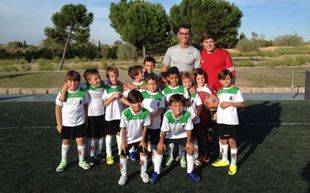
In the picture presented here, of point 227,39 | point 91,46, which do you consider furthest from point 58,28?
point 227,39

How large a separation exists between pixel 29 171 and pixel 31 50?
4027cm

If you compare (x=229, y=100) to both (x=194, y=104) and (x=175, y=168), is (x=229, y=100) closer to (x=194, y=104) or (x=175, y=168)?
(x=194, y=104)

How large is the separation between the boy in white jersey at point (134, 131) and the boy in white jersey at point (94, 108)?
87 cm

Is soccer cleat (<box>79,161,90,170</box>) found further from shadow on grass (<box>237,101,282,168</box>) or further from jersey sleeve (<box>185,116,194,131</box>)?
shadow on grass (<box>237,101,282,168</box>)

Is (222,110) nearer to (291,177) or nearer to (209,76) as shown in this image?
(209,76)

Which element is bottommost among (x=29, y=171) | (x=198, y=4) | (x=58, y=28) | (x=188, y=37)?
(x=29, y=171)

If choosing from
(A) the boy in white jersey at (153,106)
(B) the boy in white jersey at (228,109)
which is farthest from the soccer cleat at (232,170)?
(A) the boy in white jersey at (153,106)

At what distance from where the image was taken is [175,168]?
586 centimetres

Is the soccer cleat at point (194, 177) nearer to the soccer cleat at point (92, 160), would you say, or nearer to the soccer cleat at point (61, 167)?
the soccer cleat at point (92, 160)

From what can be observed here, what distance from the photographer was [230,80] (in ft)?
18.3

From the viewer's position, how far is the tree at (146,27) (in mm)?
33906

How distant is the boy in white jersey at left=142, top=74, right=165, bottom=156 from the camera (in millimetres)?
5434

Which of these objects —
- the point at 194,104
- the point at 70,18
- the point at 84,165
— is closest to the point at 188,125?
the point at 194,104

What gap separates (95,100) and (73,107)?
426 mm
